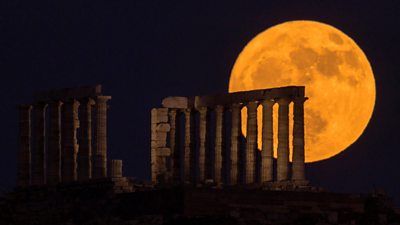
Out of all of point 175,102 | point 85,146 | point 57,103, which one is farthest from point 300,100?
point 57,103

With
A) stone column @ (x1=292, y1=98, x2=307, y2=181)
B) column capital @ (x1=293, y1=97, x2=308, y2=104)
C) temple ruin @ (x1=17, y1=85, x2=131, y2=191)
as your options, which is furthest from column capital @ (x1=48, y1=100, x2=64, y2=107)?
column capital @ (x1=293, y1=97, x2=308, y2=104)

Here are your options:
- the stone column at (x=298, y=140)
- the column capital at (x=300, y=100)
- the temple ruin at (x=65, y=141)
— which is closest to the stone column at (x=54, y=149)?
the temple ruin at (x=65, y=141)

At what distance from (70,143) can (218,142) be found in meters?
13.1

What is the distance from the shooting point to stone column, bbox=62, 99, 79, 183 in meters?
144

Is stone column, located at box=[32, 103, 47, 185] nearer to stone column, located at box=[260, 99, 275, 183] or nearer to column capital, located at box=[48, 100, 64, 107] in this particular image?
column capital, located at box=[48, 100, 64, 107]

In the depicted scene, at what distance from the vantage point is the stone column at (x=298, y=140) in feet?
461

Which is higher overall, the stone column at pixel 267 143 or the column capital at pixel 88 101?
the column capital at pixel 88 101

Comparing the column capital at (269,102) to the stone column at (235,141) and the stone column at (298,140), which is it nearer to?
the stone column at (298,140)

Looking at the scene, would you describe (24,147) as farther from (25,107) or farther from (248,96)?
(248,96)

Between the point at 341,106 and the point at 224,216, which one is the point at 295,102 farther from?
the point at 224,216

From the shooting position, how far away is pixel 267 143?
144375 mm

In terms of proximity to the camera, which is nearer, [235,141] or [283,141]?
[283,141]

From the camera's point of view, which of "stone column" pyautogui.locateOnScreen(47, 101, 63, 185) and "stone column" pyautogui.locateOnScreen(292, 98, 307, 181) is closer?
"stone column" pyautogui.locateOnScreen(292, 98, 307, 181)

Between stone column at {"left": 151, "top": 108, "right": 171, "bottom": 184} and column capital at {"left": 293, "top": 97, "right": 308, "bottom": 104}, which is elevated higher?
column capital at {"left": 293, "top": 97, "right": 308, "bottom": 104}
